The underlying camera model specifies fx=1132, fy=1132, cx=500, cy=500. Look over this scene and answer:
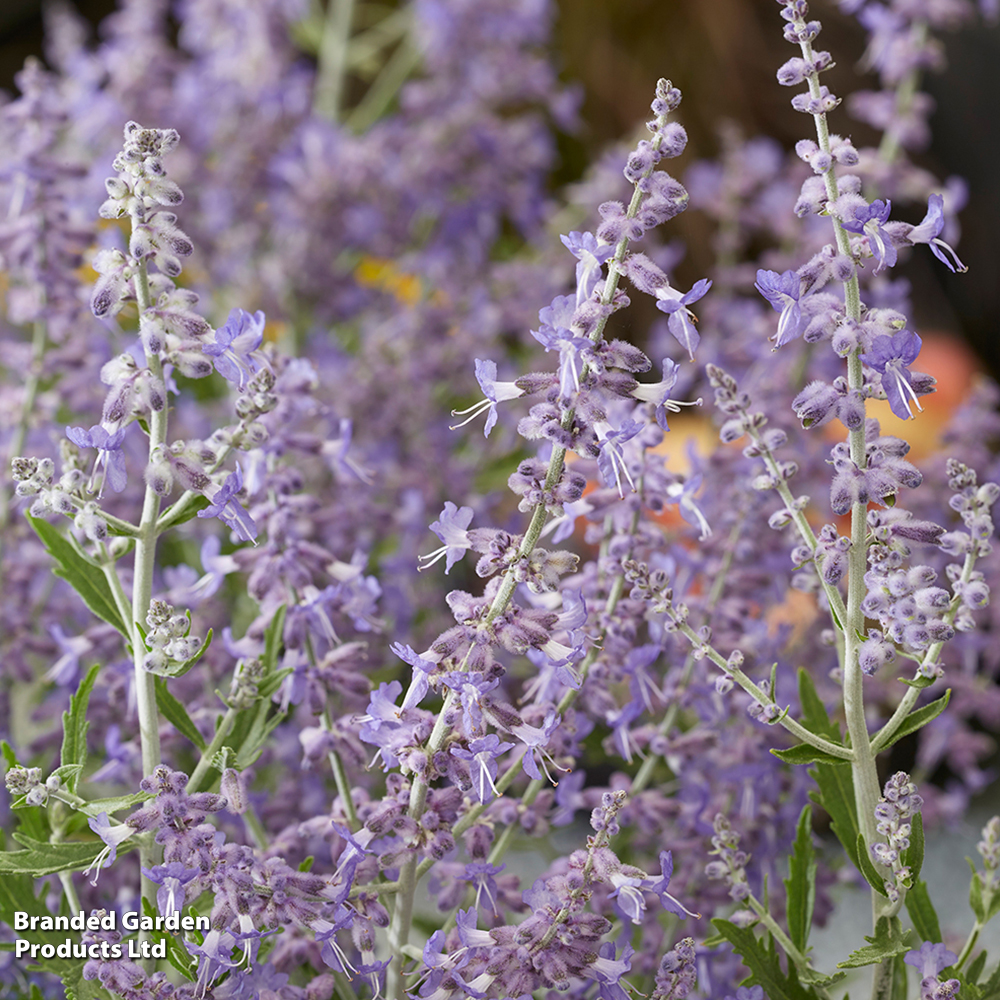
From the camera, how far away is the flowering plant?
2.05 ft

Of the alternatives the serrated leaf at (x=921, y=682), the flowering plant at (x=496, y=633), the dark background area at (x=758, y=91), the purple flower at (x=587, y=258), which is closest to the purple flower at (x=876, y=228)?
the flowering plant at (x=496, y=633)

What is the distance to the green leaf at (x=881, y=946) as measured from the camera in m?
0.65

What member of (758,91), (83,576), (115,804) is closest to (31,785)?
(115,804)

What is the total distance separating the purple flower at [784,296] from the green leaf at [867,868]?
Answer: 288 mm

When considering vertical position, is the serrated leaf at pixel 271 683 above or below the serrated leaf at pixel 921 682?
above

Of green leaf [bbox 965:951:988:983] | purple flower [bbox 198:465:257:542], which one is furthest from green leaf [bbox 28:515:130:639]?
green leaf [bbox 965:951:988:983]

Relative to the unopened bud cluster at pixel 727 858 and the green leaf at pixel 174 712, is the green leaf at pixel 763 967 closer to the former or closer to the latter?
the unopened bud cluster at pixel 727 858

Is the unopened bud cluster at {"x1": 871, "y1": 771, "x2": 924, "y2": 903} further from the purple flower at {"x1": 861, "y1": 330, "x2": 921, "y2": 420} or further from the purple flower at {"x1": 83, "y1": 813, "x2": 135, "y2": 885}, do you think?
the purple flower at {"x1": 83, "y1": 813, "x2": 135, "y2": 885}

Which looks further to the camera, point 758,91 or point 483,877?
point 758,91

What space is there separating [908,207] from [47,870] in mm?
3229

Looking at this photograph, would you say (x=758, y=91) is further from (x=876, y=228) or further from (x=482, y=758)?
(x=482, y=758)

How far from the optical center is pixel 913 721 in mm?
678

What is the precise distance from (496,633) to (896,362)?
10.5 inches

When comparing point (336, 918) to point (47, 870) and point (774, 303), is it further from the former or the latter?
point (774, 303)
